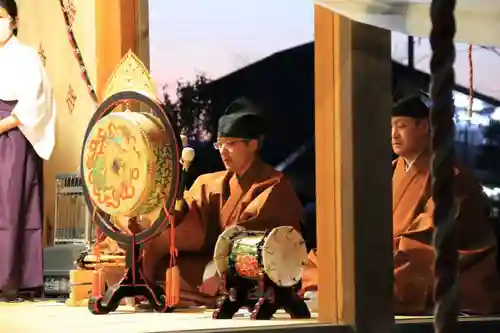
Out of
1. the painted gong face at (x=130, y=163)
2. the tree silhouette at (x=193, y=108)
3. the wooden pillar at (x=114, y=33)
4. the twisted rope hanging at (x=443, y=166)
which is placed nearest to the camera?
the twisted rope hanging at (x=443, y=166)

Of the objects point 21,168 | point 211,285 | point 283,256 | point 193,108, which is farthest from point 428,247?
point 21,168

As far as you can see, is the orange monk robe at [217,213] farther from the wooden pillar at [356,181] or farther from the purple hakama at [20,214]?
the purple hakama at [20,214]

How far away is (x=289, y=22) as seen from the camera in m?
3.35

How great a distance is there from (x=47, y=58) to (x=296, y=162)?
2087 millimetres

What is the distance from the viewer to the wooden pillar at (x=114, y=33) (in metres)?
3.38

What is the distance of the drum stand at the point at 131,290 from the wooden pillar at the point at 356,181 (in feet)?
2.28

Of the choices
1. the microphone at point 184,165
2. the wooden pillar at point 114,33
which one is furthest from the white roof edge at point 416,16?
the wooden pillar at point 114,33

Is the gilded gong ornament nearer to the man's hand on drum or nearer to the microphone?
the microphone

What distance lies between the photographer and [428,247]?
2.51m

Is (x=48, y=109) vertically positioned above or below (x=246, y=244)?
above

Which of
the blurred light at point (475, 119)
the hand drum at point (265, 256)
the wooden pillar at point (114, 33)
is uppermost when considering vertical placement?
the wooden pillar at point (114, 33)

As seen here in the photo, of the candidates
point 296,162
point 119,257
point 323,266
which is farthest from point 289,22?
point 323,266

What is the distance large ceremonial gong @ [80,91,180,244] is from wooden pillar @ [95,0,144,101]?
666 millimetres

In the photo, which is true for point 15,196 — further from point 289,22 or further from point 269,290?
point 269,290
